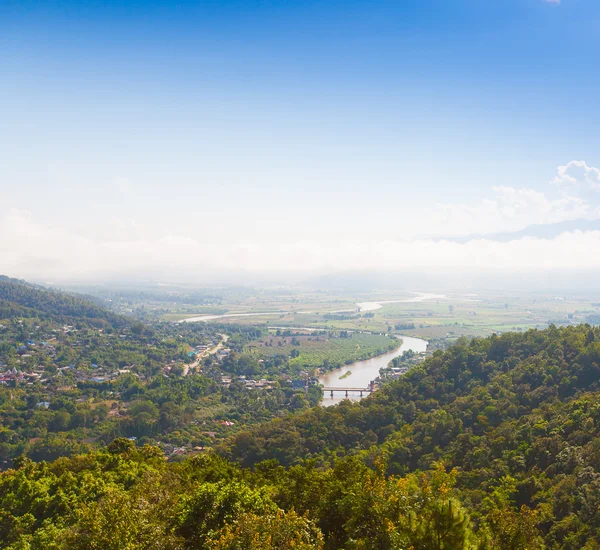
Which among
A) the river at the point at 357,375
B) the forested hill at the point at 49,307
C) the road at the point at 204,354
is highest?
the forested hill at the point at 49,307

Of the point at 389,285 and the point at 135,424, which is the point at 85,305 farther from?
the point at 389,285


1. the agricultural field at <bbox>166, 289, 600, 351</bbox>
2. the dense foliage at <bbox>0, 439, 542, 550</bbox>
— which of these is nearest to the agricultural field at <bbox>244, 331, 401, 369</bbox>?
the agricultural field at <bbox>166, 289, 600, 351</bbox>

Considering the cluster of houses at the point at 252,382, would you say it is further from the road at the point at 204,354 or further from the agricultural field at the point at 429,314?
the agricultural field at the point at 429,314

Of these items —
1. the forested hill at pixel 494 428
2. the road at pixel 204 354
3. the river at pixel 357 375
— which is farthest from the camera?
the road at pixel 204 354

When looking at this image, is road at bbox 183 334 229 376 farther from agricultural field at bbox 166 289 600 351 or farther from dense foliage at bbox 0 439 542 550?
dense foliage at bbox 0 439 542 550

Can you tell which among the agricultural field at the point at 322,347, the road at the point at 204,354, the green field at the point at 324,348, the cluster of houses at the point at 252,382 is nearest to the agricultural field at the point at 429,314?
the agricultural field at the point at 322,347

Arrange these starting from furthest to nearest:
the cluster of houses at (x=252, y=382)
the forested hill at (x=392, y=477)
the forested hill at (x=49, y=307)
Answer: the forested hill at (x=49, y=307) < the cluster of houses at (x=252, y=382) < the forested hill at (x=392, y=477)

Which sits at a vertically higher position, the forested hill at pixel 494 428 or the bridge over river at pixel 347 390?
the forested hill at pixel 494 428

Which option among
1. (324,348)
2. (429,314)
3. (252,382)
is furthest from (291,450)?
(429,314)
